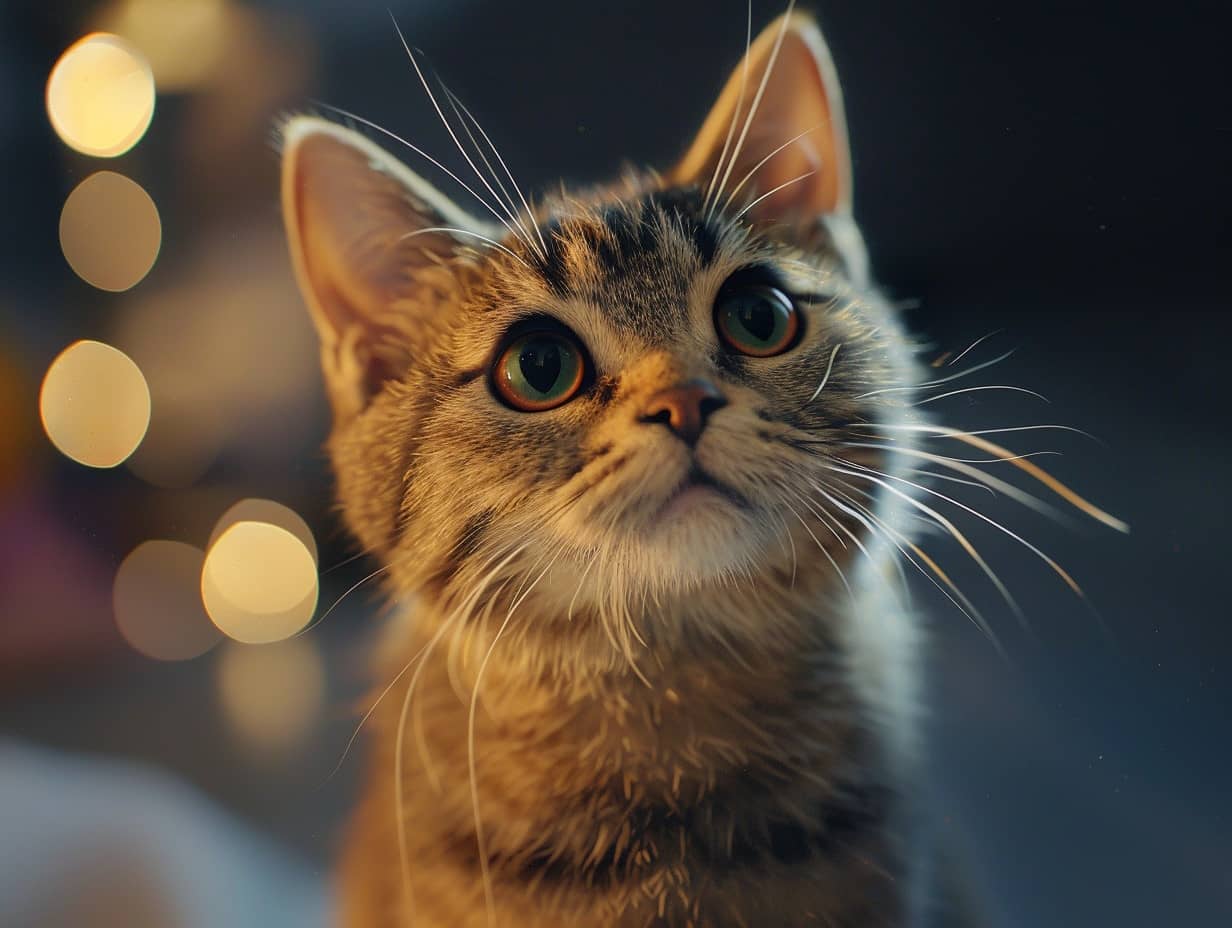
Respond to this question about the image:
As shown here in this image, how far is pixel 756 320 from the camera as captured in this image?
26.0 inches

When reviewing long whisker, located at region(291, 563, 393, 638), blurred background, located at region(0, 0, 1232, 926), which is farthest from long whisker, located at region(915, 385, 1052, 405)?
long whisker, located at region(291, 563, 393, 638)

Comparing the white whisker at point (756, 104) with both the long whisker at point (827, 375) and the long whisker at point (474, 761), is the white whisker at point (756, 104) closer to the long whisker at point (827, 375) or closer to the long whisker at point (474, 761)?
the long whisker at point (827, 375)

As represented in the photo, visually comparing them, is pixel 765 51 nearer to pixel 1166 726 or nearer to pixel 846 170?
pixel 846 170

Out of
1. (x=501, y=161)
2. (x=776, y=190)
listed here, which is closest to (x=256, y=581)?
(x=501, y=161)

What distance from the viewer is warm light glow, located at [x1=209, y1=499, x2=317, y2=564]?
0.77 meters

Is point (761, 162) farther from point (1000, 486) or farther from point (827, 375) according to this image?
point (1000, 486)

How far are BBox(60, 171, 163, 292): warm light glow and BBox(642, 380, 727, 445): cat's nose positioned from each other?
51 cm

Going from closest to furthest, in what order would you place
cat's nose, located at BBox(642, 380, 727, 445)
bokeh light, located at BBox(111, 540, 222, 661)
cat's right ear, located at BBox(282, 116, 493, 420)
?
cat's nose, located at BBox(642, 380, 727, 445), cat's right ear, located at BBox(282, 116, 493, 420), bokeh light, located at BBox(111, 540, 222, 661)

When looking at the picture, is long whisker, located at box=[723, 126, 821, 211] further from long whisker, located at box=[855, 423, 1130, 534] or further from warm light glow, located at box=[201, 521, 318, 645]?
warm light glow, located at box=[201, 521, 318, 645]

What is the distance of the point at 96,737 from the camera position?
2.72ft

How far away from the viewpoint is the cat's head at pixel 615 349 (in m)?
0.60

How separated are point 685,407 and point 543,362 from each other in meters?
0.12

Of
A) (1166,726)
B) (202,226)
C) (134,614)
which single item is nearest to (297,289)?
(202,226)

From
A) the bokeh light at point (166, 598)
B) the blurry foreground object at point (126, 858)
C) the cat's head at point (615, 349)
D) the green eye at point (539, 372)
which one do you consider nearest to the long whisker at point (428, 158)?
the cat's head at point (615, 349)
